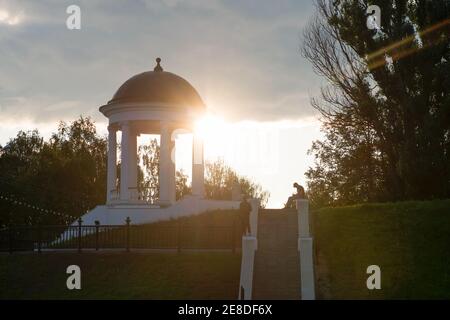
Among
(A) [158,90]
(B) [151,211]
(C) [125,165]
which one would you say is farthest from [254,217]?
(C) [125,165]

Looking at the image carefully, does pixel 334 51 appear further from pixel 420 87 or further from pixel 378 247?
pixel 378 247

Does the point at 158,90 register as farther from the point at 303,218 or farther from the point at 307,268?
the point at 307,268

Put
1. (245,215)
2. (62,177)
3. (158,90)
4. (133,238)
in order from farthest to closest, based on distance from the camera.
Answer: (62,177)
(158,90)
(133,238)
(245,215)

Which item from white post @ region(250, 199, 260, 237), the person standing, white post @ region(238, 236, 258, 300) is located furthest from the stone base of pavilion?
white post @ region(238, 236, 258, 300)

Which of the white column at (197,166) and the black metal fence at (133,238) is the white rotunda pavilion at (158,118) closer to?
the white column at (197,166)

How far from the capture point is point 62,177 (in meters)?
58.4

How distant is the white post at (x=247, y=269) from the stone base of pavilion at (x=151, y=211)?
1412 centimetres

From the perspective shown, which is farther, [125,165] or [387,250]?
[125,165]

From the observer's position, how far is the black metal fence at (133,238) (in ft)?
85.7

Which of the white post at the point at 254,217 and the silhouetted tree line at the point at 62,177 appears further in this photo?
the silhouetted tree line at the point at 62,177

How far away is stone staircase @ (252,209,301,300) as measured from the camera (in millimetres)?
19938

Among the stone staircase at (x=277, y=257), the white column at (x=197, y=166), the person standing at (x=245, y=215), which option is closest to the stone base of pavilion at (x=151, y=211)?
the white column at (x=197, y=166)

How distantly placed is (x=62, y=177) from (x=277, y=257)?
3979cm
